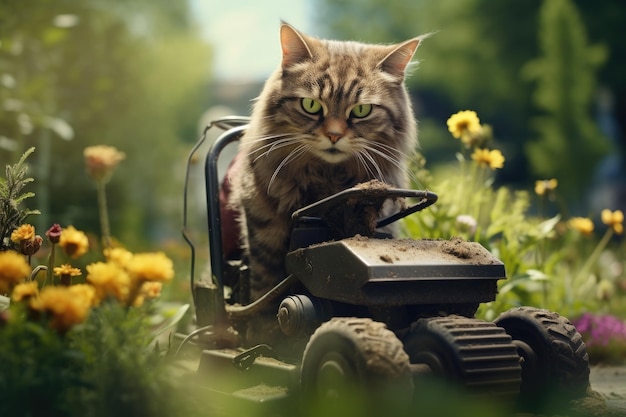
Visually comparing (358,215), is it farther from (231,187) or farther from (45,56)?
(45,56)

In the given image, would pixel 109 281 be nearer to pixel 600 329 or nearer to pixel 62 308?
pixel 62 308

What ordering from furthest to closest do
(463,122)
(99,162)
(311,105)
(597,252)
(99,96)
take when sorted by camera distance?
(99,96) → (597,252) → (99,162) → (463,122) → (311,105)

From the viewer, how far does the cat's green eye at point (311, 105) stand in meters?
2.70

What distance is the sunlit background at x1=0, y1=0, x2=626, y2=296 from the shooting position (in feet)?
23.6

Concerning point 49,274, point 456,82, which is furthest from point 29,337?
point 456,82

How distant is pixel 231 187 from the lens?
3.45 metres

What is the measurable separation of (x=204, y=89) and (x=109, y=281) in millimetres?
25713

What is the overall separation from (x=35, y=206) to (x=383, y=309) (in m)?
5.73

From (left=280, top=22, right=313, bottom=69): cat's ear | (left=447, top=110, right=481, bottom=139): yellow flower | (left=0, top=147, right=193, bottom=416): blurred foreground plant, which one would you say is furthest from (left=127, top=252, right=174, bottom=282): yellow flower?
(left=447, top=110, right=481, bottom=139): yellow flower

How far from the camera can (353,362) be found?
6.58ft

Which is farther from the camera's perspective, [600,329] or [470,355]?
[600,329]

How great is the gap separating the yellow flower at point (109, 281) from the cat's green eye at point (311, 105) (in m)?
0.93

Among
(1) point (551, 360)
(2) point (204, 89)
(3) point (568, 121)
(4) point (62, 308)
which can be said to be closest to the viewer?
(4) point (62, 308)

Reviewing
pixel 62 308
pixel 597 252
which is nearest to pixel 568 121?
pixel 597 252
